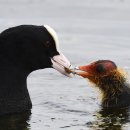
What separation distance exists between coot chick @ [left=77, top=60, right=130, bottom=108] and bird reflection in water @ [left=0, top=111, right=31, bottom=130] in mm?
1449

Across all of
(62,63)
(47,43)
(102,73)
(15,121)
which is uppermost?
(47,43)

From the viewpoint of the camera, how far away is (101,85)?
1430 cm

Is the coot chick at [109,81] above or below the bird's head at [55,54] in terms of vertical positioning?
below

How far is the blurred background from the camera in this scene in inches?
499

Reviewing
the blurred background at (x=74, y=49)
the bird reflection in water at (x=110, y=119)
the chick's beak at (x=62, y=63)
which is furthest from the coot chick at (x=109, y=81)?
the chick's beak at (x=62, y=63)

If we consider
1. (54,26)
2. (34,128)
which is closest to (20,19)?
(54,26)

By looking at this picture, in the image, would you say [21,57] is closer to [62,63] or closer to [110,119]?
[62,63]

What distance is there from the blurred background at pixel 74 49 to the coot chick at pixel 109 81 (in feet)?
0.82

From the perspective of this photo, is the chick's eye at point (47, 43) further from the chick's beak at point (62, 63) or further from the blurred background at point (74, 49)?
the blurred background at point (74, 49)

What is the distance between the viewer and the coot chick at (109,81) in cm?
1405

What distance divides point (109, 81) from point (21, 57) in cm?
188

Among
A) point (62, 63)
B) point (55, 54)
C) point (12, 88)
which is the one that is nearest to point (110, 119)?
point (62, 63)

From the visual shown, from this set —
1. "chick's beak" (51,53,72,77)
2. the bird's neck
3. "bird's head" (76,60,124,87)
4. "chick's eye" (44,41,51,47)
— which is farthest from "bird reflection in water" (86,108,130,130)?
"chick's eye" (44,41,51,47)

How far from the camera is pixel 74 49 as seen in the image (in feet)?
59.3
